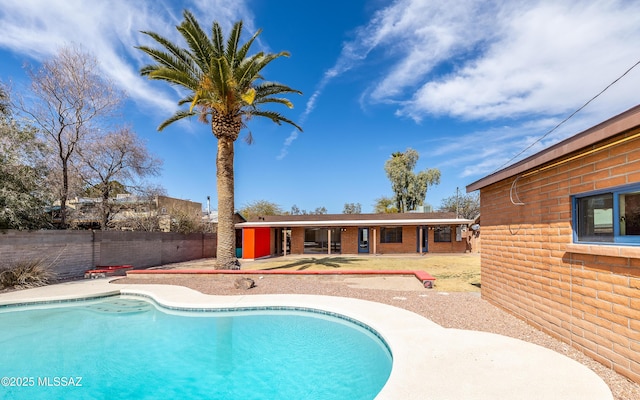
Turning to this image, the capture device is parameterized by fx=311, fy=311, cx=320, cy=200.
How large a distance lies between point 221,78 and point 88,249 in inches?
424

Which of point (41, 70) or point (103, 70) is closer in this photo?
point (41, 70)

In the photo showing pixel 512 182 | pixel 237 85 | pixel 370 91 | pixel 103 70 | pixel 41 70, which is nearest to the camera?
pixel 512 182

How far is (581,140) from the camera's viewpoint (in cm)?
466

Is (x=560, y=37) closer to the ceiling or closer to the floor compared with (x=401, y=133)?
closer to the floor

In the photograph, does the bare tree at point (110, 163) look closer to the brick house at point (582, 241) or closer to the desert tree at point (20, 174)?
the desert tree at point (20, 174)

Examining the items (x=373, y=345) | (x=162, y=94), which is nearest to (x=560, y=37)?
(x=373, y=345)

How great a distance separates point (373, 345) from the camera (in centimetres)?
608

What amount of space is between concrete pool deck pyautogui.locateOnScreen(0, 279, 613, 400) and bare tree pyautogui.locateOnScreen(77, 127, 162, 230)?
17435 millimetres

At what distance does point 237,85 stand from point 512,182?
11.0 metres

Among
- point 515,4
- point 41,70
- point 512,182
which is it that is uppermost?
point 41,70

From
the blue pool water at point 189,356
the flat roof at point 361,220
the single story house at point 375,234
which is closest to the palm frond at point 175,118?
the blue pool water at point 189,356

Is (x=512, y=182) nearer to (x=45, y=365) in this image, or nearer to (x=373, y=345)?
(x=373, y=345)

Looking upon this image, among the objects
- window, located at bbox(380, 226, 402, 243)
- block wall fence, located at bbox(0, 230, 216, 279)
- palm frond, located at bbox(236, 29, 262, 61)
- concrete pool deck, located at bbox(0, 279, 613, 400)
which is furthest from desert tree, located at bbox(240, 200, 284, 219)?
concrete pool deck, located at bbox(0, 279, 613, 400)

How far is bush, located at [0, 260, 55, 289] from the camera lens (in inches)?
453
